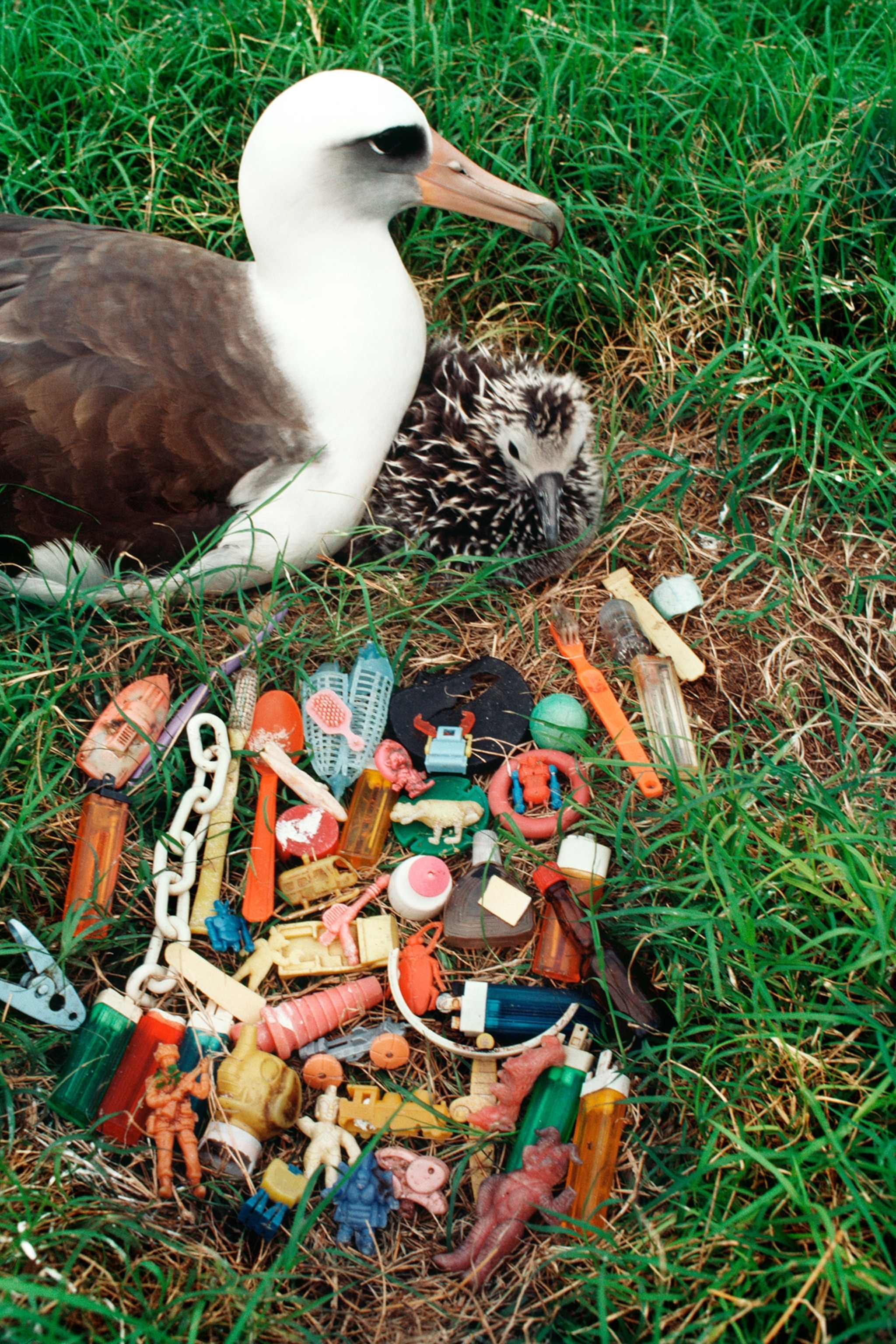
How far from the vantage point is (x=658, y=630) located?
247cm

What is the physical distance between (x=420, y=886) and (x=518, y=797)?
0.31 m

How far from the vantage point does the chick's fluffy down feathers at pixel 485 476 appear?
8.05ft

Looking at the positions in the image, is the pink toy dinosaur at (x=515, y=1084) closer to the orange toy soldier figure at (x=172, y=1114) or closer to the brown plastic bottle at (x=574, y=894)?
the brown plastic bottle at (x=574, y=894)

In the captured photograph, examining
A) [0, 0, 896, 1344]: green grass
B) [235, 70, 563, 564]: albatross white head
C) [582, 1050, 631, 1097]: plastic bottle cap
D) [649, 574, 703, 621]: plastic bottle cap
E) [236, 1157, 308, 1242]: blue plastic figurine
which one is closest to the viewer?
[0, 0, 896, 1344]: green grass

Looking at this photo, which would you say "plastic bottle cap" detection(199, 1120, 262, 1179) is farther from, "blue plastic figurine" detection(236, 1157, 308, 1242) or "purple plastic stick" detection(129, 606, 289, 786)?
"purple plastic stick" detection(129, 606, 289, 786)

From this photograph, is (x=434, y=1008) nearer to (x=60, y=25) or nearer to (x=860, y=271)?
(x=860, y=271)

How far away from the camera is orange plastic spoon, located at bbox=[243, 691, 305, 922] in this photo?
2166 mm

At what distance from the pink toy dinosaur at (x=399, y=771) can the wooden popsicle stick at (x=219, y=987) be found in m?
0.53

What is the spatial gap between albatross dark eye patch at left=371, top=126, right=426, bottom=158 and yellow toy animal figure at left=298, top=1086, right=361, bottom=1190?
201 cm

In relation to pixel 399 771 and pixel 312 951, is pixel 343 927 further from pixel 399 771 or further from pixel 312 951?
pixel 399 771

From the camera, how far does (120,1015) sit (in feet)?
6.57

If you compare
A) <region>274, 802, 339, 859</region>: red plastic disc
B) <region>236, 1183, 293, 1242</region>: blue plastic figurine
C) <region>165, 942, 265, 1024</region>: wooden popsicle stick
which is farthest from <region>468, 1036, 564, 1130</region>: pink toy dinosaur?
<region>274, 802, 339, 859</region>: red plastic disc

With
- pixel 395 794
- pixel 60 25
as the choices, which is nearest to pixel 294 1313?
pixel 395 794

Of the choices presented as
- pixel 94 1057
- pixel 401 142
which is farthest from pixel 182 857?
pixel 401 142
